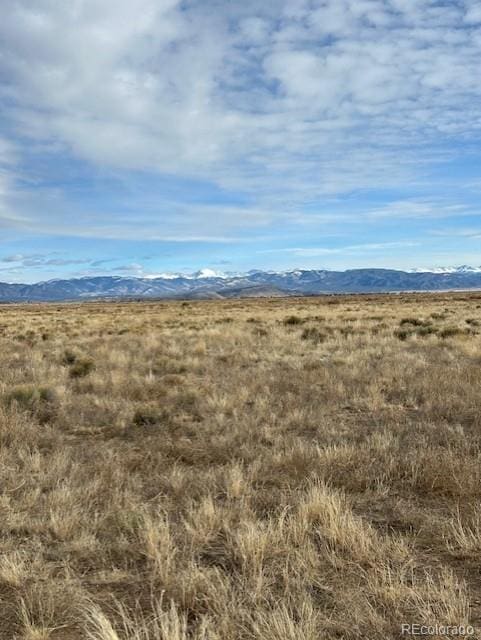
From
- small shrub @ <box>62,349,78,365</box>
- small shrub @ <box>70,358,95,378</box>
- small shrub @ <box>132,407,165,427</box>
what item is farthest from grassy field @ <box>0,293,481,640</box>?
small shrub @ <box>62,349,78,365</box>

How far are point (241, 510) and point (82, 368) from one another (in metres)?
10.0

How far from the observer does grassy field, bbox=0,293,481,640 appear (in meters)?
3.41

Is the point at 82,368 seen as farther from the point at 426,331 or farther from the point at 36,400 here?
the point at 426,331

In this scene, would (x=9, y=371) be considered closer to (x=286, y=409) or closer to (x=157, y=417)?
(x=157, y=417)

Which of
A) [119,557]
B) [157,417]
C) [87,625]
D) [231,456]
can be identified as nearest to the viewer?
[87,625]

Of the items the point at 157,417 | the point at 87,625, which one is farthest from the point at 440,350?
the point at 87,625

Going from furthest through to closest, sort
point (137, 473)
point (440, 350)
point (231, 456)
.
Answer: point (440, 350)
point (231, 456)
point (137, 473)

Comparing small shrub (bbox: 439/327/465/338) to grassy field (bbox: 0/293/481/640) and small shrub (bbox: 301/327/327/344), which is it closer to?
small shrub (bbox: 301/327/327/344)

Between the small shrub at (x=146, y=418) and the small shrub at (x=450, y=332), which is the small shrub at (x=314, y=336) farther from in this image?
the small shrub at (x=146, y=418)

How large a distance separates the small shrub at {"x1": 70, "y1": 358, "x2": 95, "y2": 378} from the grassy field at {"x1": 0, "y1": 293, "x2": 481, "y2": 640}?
2126 mm

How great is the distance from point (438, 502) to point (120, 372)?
32.3 ft

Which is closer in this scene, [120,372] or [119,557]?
[119,557]

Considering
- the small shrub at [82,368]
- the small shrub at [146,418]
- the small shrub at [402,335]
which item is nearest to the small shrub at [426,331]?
the small shrub at [402,335]

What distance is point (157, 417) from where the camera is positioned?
9008 mm
